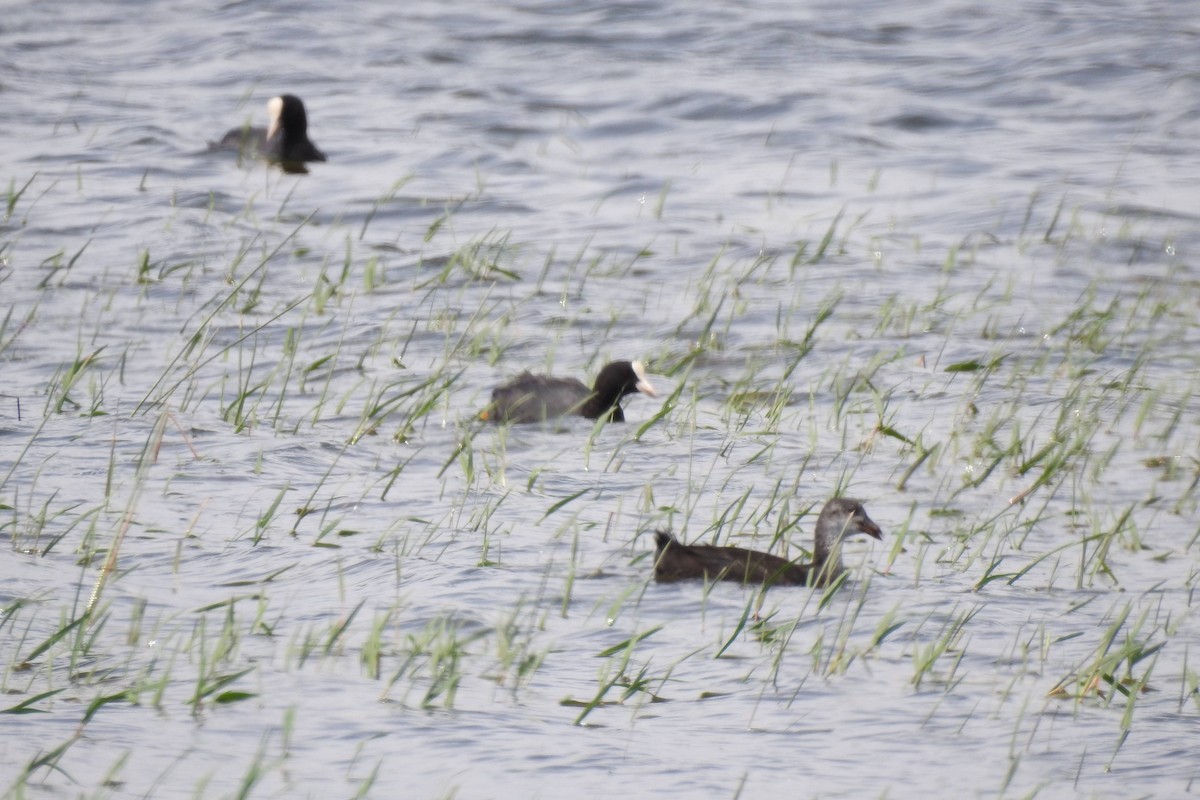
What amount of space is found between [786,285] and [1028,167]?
5463 mm

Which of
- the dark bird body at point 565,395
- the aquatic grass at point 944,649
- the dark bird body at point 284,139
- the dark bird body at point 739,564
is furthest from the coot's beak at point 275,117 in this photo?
the aquatic grass at point 944,649

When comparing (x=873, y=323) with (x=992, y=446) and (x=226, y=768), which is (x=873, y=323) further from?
(x=226, y=768)

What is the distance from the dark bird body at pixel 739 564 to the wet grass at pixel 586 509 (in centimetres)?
8

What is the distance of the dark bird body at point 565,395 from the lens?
9.12m

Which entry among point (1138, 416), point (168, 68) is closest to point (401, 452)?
point (1138, 416)

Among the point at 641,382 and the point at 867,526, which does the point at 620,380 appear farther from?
the point at 867,526

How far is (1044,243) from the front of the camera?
1372 centimetres

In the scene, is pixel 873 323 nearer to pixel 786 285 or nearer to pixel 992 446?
pixel 786 285

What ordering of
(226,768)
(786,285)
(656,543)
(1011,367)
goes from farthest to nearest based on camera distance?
(786,285)
(1011,367)
(656,543)
(226,768)

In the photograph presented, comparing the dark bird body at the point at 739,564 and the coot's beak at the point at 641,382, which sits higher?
the dark bird body at the point at 739,564

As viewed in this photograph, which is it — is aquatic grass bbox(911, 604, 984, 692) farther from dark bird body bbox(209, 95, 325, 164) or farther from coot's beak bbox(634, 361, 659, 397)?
dark bird body bbox(209, 95, 325, 164)

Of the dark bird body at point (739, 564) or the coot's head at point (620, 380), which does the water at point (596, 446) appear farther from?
the coot's head at point (620, 380)

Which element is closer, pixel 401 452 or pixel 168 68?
pixel 401 452

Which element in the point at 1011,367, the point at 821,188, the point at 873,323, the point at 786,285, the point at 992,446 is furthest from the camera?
the point at 821,188
